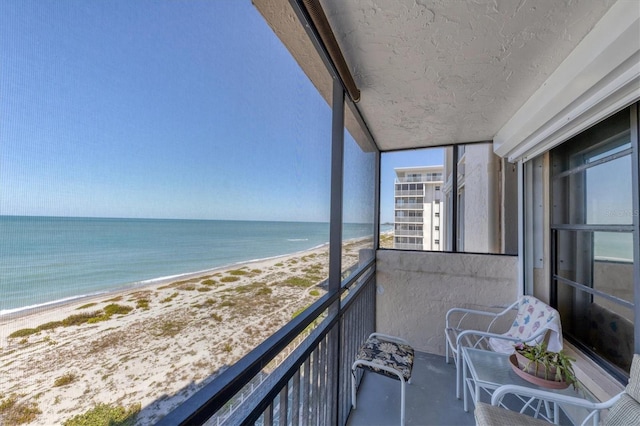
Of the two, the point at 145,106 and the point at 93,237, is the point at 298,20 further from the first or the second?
the point at 93,237

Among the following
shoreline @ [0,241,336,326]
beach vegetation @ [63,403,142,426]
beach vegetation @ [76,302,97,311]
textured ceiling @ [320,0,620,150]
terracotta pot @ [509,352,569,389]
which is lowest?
terracotta pot @ [509,352,569,389]

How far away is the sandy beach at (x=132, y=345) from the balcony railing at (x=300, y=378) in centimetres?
5

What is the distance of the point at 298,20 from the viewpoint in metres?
1.20

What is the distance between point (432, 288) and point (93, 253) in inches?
118

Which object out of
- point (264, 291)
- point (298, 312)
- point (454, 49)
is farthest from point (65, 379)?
point (454, 49)

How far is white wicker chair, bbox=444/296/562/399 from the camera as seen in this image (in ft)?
6.06

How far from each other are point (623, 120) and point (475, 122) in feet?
3.24

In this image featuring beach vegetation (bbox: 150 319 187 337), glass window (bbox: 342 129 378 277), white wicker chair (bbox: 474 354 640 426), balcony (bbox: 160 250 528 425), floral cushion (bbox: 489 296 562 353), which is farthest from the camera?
glass window (bbox: 342 129 378 277)

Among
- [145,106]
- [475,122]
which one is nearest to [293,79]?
[145,106]

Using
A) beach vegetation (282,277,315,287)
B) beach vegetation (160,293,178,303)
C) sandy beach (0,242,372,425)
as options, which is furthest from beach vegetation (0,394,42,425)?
beach vegetation (282,277,315,287)

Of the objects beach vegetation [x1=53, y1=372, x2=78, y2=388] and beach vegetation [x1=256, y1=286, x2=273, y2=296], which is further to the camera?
beach vegetation [x1=256, y1=286, x2=273, y2=296]

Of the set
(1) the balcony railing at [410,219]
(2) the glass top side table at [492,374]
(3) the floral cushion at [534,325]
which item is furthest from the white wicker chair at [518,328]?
(1) the balcony railing at [410,219]

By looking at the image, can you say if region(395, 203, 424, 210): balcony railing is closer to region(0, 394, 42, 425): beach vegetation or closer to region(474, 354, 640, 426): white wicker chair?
region(474, 354, 640, 426): white wicker chair

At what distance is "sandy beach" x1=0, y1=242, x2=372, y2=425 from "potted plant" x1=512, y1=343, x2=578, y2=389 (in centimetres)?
161
